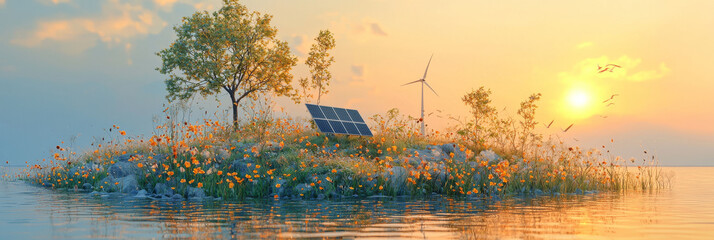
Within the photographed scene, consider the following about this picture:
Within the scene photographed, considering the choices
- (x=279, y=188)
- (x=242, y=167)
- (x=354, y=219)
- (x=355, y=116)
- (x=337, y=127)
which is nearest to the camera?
(x=354, y=219)

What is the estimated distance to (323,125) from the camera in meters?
25.0

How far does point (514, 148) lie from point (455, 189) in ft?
33.0

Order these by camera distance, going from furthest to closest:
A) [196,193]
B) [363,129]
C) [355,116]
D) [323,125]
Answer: [355,116] → [363,129] → [323,125] → [196,193]

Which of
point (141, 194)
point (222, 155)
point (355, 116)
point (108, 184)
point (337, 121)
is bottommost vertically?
point (141, 194)

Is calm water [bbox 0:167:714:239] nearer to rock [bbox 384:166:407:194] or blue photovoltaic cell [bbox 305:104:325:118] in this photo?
rock [bbox 384:166:407:194]

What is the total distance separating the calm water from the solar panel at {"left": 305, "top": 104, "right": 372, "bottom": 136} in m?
7.55

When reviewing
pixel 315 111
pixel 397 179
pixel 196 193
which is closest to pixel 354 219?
pixel 397 179

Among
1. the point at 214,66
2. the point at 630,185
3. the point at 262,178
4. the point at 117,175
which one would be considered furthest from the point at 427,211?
the point at 214,66

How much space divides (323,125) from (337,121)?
1229mm

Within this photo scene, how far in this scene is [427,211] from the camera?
14.2 metres

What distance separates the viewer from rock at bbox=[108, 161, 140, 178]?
2320 centimetres

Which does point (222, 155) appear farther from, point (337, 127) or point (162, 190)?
point (337, 127)

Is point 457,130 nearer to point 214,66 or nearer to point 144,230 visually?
point 214,66

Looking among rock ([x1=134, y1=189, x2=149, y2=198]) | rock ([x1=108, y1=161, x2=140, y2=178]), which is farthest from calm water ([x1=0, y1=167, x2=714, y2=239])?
rock ([x1=108, y1=161, x2=140, y2=178])
